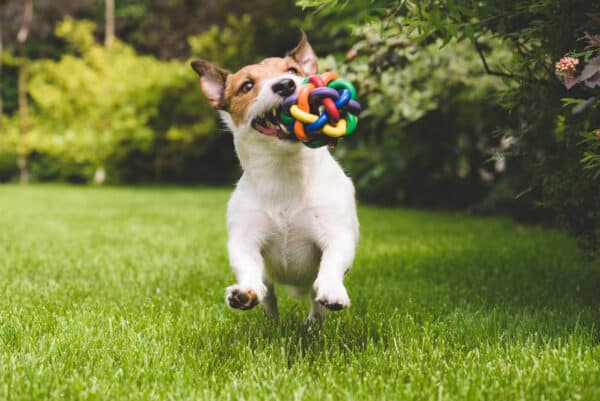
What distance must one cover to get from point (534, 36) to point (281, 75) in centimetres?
119

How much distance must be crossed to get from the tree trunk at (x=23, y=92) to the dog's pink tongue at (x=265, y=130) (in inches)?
754

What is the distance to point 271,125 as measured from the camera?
2732 millimetres

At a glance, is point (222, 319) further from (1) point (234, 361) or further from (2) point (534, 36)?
(2) point (534, 36)

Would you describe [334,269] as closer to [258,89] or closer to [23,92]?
[258,89]

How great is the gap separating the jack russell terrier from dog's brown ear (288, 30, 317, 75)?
269 mm

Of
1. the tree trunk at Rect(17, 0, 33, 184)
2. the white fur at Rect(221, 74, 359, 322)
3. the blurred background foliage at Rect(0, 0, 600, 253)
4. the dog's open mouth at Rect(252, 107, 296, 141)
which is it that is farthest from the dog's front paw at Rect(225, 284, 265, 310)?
the tree trunk at Rect(17, 0, 33, 184)

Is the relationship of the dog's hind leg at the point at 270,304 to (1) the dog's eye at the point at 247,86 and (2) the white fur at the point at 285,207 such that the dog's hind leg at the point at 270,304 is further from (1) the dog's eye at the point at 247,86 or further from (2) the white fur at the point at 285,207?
(1) the dog's eye at the point at 247,86

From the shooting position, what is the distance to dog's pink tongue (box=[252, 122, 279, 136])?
8.92ft

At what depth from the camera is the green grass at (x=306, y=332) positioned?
214 centimetres

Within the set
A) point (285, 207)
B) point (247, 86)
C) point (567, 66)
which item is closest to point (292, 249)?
point (285, 207)

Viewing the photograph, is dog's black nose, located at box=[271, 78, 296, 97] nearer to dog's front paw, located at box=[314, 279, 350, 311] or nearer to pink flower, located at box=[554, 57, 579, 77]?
dog's front paw, located at box=[314, 279, 350, 311]

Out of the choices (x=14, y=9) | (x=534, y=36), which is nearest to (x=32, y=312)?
(x=534, y=36)

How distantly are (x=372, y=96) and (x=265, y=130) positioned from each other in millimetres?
2026

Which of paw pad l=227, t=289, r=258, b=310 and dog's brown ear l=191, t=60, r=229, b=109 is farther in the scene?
dog's brown ear l=191, t=60, r=229, b=109
